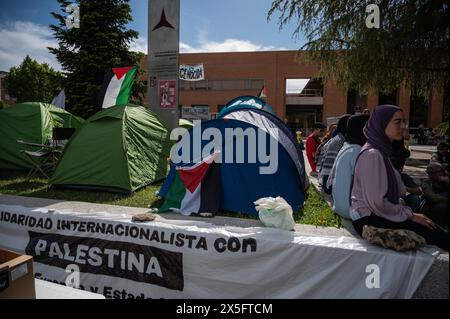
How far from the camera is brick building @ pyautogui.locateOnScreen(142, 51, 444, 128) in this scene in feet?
107

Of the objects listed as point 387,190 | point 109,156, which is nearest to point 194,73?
point 109,156

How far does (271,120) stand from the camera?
5391 mm

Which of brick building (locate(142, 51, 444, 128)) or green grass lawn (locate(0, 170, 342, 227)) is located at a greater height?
brick building (locate(142, 51, 444, 128))

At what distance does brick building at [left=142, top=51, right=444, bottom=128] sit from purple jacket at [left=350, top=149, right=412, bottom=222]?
102ft

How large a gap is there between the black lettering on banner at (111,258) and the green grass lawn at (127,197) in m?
1.37

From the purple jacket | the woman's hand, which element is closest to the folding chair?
the purple jacket

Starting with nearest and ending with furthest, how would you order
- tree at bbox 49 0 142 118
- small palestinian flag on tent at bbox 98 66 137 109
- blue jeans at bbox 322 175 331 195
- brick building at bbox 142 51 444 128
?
blue jeans at bbox 322 175 331 195 < small palestinian flag on tent at bbox 98 66 137 109 < tree at bbox 49 0 142 118 < brick building at bbox 142 51 444 128

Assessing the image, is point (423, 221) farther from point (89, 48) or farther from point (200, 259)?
point (89, 48)

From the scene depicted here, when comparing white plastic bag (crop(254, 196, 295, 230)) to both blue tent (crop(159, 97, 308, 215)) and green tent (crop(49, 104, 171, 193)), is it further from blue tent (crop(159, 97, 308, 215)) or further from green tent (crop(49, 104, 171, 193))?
green tent (crop(49, 104, 171, 193))

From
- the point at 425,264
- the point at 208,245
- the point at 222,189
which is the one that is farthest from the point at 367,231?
the point at 222,189

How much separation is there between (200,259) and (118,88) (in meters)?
5.94

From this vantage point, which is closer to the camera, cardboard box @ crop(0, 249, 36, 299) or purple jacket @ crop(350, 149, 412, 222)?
cardboard box @ crop(0, 249, 36, 299)

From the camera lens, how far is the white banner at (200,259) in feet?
8.63

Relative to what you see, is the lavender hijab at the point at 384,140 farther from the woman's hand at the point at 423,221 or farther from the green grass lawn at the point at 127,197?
the green grass lawn at the point at 127,197
